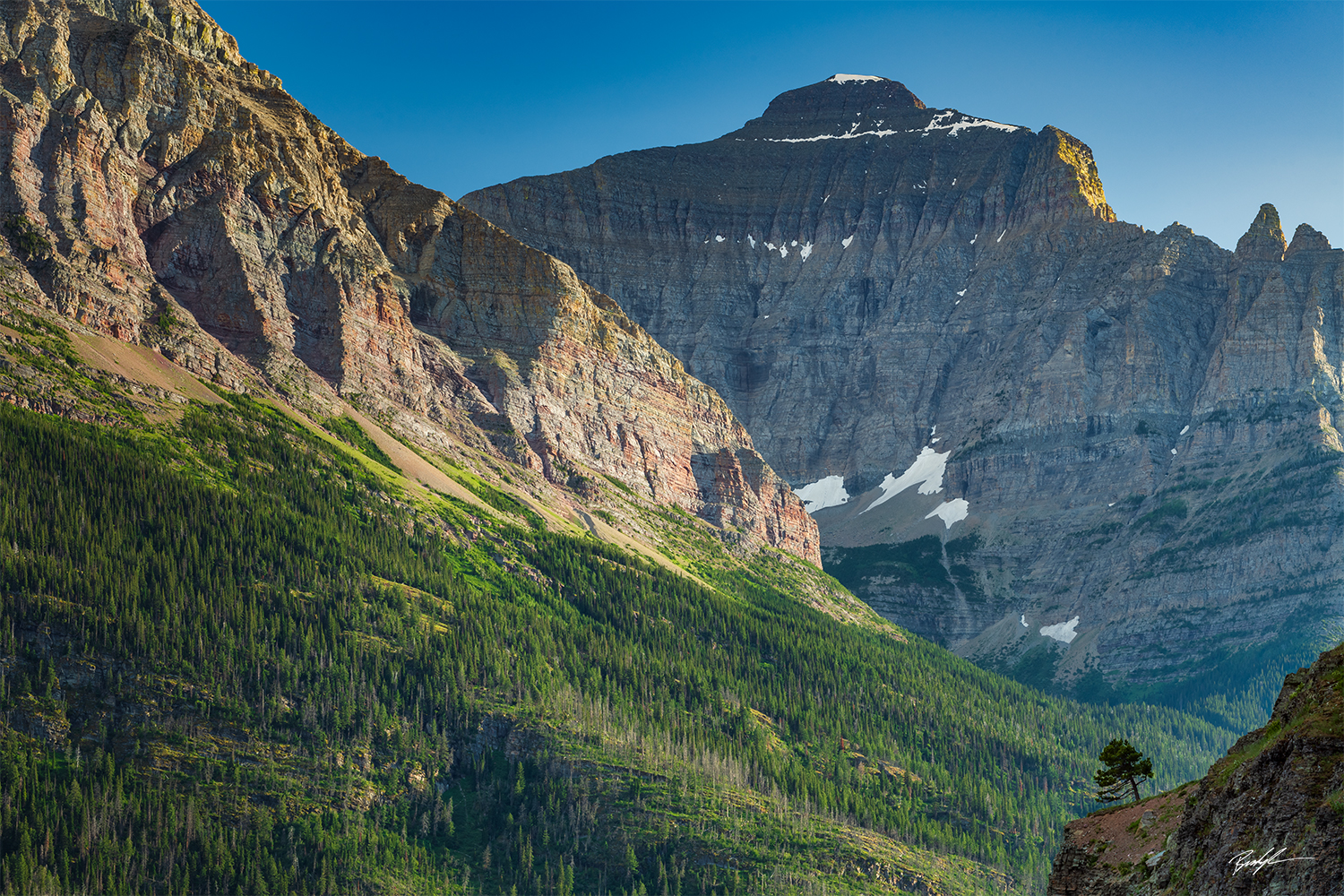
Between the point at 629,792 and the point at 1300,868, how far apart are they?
142 m

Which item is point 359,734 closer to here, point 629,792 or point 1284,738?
point 629,792

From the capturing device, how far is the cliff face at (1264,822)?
40.5 m

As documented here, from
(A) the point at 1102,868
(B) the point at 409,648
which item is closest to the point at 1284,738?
(A) the point at 1102,868

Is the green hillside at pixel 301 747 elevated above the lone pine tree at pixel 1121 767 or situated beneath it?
situated beneath

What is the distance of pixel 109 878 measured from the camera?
133 meters

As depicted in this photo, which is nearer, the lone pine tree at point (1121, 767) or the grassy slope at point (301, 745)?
the lone pine tree at point (1121, 767)
